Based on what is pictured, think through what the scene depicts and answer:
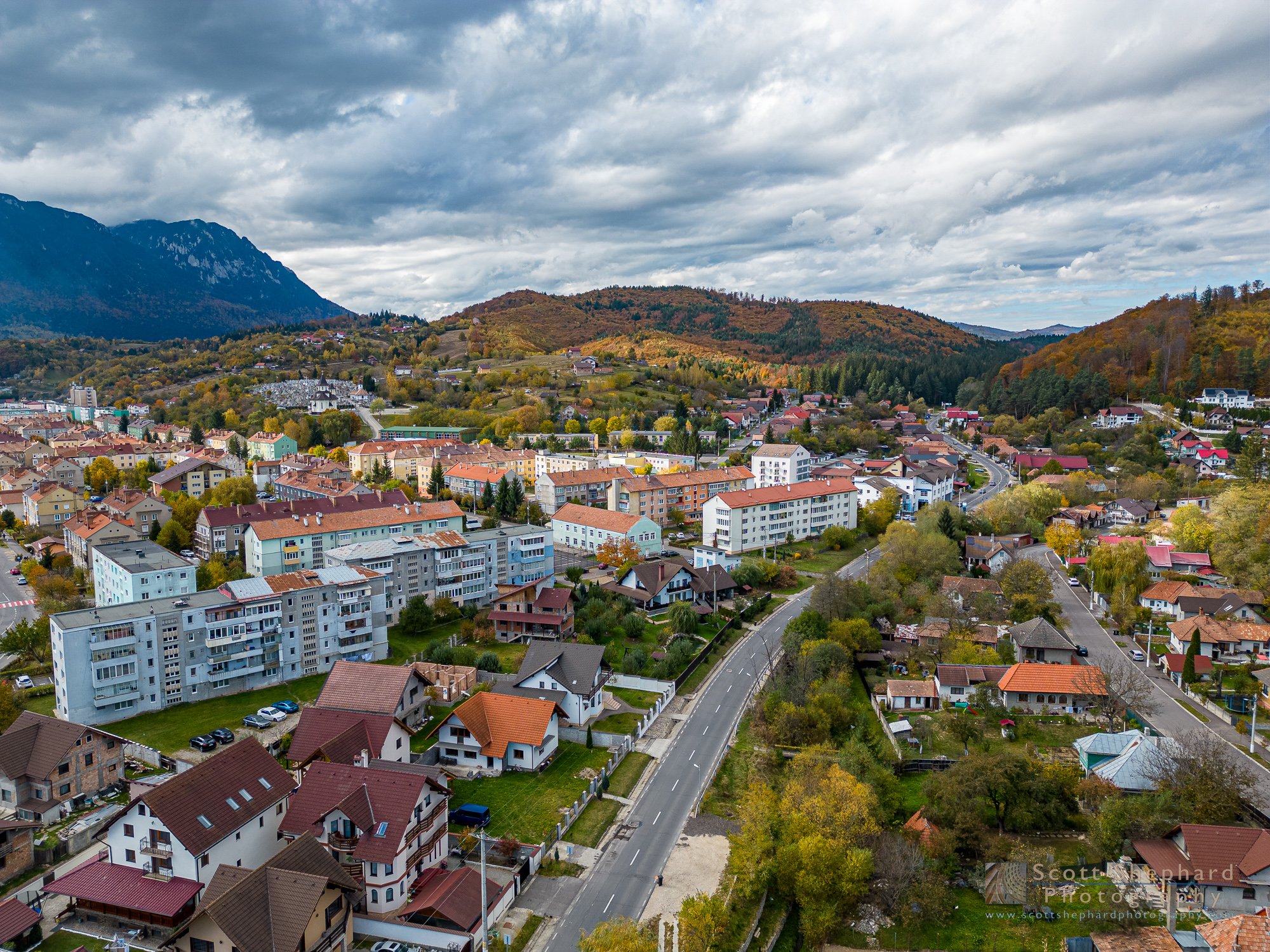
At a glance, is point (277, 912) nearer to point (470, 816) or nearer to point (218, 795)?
point (218, 795)

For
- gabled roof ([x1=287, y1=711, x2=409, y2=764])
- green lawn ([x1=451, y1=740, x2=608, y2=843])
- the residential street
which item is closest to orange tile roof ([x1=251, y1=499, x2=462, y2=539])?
gabled roof ([x1=287, y1=711, x2=409, y2=764])

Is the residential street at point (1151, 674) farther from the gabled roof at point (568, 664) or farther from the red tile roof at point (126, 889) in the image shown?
the red tile roof at point (126, 889)

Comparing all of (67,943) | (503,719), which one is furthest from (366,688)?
(67,943)

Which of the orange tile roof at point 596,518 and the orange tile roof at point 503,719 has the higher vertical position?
the orange tile roof at point 596,518

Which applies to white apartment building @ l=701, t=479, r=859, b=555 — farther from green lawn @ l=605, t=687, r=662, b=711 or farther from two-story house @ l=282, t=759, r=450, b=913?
two-story house @ l=282, t=759, r=450, b=913

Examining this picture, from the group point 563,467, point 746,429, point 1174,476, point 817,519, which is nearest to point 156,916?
point 817,519

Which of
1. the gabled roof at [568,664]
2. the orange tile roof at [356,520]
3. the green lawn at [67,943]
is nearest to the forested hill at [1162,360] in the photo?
the orange tile roof at [356,520]
